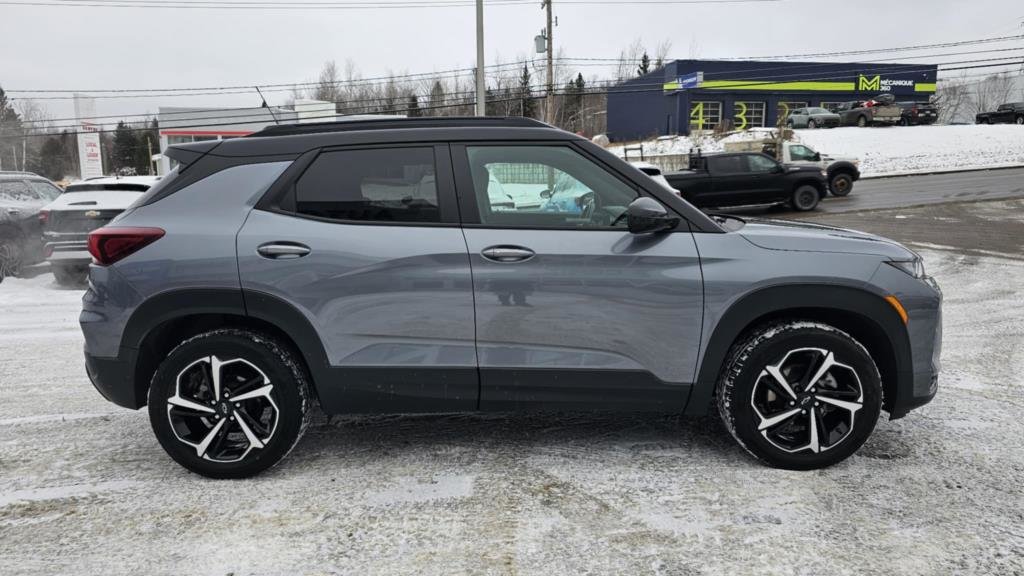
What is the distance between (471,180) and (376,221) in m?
0.51

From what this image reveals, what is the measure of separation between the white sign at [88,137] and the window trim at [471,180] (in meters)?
40.8

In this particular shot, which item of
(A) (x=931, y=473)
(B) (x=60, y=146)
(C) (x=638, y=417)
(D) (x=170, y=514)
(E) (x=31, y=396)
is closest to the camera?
(D) (x=170, y=514)

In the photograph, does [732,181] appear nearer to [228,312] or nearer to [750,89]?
[228,312]

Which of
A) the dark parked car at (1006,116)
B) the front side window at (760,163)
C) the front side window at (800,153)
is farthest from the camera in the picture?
the dark parked car at (1006,116)

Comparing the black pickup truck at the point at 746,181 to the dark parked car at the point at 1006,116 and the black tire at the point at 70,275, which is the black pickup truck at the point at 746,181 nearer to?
the black tire at the point at 70,275

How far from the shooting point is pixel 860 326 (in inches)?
134

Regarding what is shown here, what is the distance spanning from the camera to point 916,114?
1671 inches

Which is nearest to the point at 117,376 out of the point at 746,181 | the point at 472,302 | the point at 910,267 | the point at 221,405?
the point at 221,405

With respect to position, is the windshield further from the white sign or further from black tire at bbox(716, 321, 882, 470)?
the white sign

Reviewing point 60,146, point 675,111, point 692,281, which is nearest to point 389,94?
point 675,111

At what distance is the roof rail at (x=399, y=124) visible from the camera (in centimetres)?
351

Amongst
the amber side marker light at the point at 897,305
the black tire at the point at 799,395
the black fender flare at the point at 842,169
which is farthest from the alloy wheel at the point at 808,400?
the black fender flare at the point at 842,169

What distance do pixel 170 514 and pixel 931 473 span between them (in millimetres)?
3630

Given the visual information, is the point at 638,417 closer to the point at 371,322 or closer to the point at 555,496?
the point at 555,496
